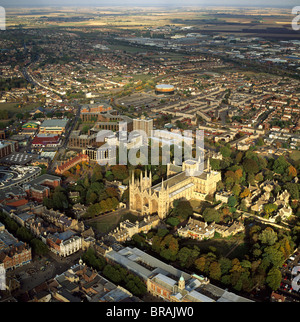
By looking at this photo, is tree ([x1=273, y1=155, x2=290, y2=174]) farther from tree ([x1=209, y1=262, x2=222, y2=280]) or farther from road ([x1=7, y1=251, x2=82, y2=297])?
road ([x1=7, y1=251, x2=82, y2=297])

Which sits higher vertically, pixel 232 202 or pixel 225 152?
pixel 225 152

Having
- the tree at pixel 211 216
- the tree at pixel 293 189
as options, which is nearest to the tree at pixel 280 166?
the tree at pixel 293 189

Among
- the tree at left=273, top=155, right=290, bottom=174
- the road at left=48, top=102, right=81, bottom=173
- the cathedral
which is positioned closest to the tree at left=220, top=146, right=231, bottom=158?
the tree at left=273, top=155, right=290, bottom=174

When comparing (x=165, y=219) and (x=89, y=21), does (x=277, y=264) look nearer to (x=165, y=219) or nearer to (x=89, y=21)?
(x=165, y=219)

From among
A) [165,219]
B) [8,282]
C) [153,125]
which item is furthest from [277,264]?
[153,125]

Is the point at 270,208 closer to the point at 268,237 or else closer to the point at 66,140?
the point at 268,237

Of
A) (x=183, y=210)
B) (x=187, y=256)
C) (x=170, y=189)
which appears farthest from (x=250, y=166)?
(x=187, y=256)

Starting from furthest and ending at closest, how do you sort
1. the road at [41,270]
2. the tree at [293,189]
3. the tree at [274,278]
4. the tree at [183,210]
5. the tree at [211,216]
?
the tree at [293,189]
the tree at [183,210]
the tree at [211,216]
the road at [41,270]
the tree at [274,278]

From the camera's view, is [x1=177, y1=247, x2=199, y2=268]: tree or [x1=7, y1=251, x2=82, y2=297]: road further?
[x1=177, y1=247, x2=199, y2=268]: tree

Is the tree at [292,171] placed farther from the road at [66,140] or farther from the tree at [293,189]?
the road at [66,140]
